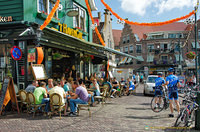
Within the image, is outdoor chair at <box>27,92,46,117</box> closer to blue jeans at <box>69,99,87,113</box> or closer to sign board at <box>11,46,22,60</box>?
blue jeans at <box>69,99,87,113</box>

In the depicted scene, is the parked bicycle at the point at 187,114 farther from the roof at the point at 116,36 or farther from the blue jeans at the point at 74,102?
the roof at the point at 116,36

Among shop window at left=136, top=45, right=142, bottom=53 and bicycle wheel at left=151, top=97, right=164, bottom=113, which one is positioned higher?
shop window at left=136, top=45, right=142, bottom=53

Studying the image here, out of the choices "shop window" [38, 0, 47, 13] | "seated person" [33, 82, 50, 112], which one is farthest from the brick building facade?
"seated person" [33, 82, 50, 112]

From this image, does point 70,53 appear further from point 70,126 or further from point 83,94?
point 70,126

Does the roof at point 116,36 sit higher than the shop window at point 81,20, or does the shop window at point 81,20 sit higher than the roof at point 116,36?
the roof at point 116,36

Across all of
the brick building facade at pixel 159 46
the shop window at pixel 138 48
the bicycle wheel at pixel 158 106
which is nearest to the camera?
the bicycle wheel at pixel 158 106

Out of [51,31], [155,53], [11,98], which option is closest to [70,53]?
[51,31]

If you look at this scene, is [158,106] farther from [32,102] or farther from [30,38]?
[30,38]

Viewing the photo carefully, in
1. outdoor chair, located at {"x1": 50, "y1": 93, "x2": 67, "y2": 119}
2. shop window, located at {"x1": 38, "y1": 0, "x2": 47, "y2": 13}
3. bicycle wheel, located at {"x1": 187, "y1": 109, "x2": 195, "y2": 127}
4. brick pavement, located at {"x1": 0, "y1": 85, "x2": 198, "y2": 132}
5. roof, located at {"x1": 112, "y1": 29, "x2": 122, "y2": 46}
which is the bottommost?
brick pavement, located at {"x1": 0, "y1": 85, "x2": 198, "y2": 132}

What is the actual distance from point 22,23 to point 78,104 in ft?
14.3

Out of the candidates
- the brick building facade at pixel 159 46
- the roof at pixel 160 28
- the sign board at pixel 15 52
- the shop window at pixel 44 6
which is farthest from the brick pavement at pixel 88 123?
the roof at pixel 160 28

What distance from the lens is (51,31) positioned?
10148mm

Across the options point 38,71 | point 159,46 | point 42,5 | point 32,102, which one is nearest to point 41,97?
point 32,102

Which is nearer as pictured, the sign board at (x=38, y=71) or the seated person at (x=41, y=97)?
the seated person at (x=41, y=97)
